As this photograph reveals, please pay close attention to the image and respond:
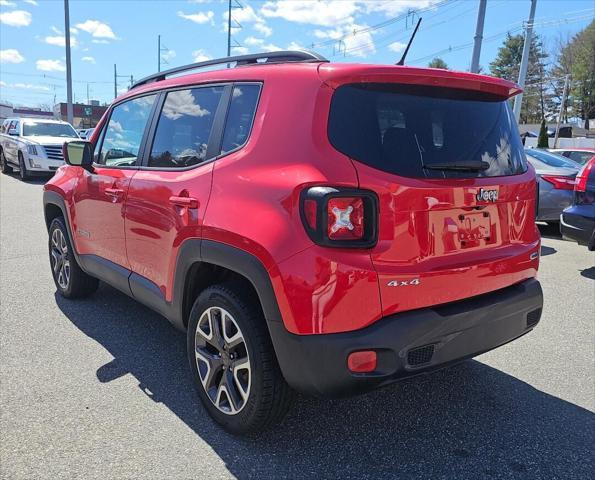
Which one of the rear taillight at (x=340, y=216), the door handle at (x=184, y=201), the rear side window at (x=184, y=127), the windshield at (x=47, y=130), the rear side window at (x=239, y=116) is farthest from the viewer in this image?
the windshield at (x=47, y=130)

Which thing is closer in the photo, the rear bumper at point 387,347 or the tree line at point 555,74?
the rear bumper at point 387,347

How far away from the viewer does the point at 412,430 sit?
2.78 m

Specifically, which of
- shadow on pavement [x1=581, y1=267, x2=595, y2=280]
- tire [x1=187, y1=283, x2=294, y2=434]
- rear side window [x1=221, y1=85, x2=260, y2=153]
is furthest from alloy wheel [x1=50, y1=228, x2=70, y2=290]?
shadow on pavement [x1=581, y1=267, x2=595, y2=280]

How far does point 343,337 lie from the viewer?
7.07 ft

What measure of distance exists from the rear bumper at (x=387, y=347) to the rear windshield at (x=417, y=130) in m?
0.66

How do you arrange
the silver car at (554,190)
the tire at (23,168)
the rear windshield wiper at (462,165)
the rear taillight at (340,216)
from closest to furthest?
1. the rear taillight at (340,216)
2. the rear windshield wiper at (462,165)
3. the silver car at (554,190)
4. the tire at (23,168)

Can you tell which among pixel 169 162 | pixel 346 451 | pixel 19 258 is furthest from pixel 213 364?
pixel 19 258

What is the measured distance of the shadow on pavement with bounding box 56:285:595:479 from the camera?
246 cm

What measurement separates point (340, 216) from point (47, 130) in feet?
54.3

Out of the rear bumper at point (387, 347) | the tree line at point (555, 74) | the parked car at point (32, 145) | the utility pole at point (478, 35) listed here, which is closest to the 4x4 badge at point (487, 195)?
the rear bumper at point (387, 347)

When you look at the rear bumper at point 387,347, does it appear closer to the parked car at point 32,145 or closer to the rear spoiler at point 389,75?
the rear spoiler at point 389,75

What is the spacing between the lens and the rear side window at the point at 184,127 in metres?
2.92

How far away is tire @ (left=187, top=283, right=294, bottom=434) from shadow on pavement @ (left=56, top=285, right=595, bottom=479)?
16 centimetres

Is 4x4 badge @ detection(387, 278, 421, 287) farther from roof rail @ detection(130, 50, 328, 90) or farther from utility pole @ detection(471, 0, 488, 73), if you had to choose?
utility pole @ detection(471, 0, 488, 73)
